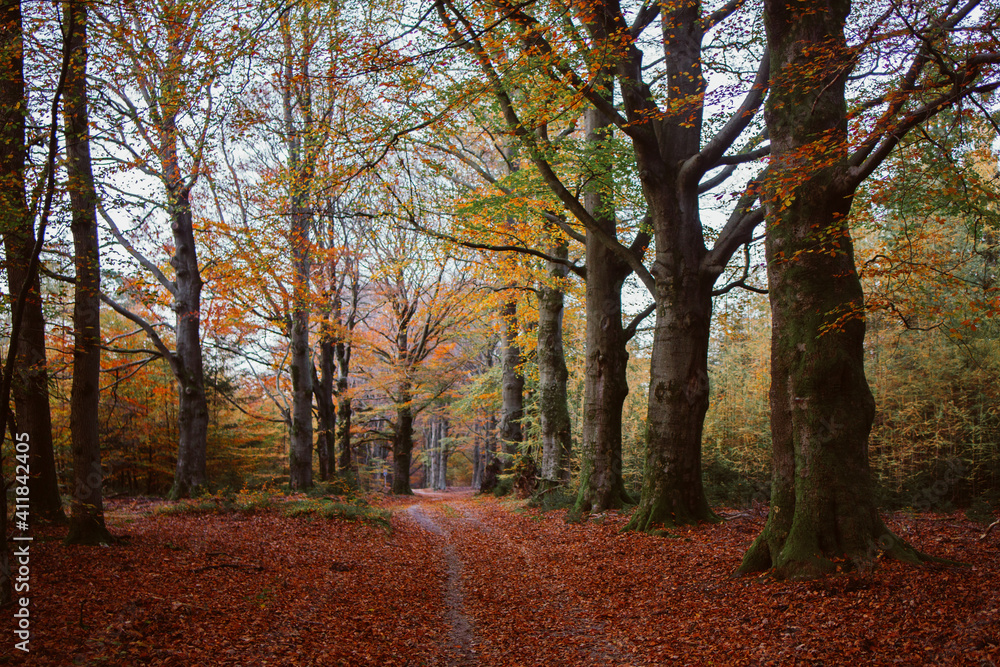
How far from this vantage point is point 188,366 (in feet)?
45.1

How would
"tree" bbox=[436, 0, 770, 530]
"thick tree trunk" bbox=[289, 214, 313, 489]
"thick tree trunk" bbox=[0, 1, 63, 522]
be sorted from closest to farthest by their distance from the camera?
"thick tree trunk" bbox=[0, 1, 63, 522]
"tree" bbox=[436, 0, 770, 530]
"thick tree trunk" bbox=[289, 214, 313, 489]

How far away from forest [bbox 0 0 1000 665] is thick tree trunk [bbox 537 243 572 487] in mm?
99

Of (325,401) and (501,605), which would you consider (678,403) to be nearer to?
(501,605)

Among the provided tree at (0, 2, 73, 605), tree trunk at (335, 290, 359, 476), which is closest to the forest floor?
tree at (0, 2, 73, 605)

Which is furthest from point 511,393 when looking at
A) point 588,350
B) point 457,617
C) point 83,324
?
point 457,617

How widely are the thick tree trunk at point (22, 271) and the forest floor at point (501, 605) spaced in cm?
77

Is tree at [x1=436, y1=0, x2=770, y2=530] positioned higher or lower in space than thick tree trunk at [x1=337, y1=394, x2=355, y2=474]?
higher

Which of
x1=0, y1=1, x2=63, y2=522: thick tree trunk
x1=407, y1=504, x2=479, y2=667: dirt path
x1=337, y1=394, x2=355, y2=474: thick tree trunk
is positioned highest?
x1=0, y1=1, x2=63, y2=522: thick tree trunk

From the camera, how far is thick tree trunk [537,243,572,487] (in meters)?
14.4

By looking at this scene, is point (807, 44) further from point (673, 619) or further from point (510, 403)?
point (510, 403)

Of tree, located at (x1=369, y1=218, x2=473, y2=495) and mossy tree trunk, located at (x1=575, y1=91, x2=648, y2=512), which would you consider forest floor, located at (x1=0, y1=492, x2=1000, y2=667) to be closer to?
mossy tree trunk, located at (x1=575, y1=91, x2=648, y2=512)

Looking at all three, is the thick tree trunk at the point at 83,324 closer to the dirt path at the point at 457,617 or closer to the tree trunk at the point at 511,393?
the dirt path at the point at 457,617

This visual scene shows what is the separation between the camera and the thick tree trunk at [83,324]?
6.97 m

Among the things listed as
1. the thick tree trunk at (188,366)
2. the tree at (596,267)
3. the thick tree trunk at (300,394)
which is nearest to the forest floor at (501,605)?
the tree at (596,267)
